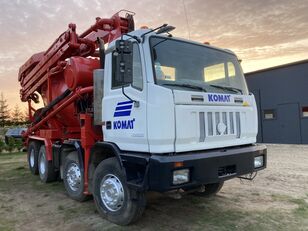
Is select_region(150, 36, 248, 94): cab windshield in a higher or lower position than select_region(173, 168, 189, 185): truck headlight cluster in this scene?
higher

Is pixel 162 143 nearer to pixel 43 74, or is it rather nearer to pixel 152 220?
pixel 152 220

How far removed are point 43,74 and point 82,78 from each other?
9.38ft

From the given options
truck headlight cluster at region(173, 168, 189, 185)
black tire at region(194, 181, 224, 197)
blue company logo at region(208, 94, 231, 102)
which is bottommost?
black tire at region(194, 181, 224, 197)

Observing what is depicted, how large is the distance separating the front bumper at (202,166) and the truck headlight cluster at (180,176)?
46mm

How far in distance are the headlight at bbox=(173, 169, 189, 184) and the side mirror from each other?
1.36 metres

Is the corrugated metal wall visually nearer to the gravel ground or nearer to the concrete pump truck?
the gravel ground

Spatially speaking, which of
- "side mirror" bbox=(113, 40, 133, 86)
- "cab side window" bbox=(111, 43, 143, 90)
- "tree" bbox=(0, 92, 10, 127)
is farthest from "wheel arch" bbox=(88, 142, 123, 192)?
"tree" bbox=(0, 92, 10, 127)

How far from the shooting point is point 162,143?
409 cm

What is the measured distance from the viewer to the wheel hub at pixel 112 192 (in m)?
4.73

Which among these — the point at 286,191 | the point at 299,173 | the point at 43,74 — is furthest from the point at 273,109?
the point at 43,74

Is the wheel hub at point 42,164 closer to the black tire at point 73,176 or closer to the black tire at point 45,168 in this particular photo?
the black tire at point 45,168

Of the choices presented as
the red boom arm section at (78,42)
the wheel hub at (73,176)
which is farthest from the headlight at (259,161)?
the red boom arm section at (78,42)

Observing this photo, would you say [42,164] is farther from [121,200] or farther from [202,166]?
[202,166]

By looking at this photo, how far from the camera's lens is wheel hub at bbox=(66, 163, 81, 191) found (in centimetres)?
621
